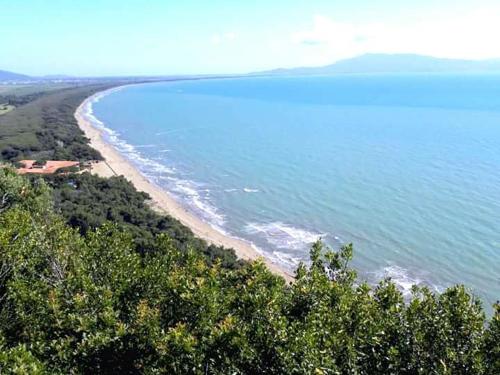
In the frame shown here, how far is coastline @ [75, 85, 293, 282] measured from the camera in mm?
46228

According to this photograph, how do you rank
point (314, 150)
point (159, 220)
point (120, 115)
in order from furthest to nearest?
point (120, 115) < point (314, 150) < point (159, 220)

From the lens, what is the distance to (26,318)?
14.9 metres

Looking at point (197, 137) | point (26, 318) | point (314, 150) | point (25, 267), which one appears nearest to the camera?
point (26, 318)

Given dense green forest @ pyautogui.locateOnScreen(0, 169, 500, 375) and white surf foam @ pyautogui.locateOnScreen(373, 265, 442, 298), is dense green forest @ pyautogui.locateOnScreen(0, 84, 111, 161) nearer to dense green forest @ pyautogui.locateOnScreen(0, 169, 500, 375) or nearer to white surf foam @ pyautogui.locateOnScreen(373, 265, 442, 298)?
white surf foam @ pyautogui.locateOnScreen(373, 265, 442, 298)

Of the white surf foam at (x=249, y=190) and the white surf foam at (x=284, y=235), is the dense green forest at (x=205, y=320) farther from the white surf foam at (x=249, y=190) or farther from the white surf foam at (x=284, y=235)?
the white surf foam at (x=249, y=190)

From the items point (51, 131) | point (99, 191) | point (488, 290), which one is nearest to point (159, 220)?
point (99, 191)

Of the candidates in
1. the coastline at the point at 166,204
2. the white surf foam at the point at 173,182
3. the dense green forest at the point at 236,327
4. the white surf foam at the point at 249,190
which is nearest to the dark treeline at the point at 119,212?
the coastline at the point at 166,204

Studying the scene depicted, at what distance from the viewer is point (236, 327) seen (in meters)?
11.9

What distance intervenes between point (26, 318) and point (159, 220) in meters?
35.2

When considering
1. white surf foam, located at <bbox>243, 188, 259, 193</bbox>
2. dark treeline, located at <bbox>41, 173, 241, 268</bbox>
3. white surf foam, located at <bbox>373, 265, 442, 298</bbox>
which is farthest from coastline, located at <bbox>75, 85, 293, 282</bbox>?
white surf foam, located at <bbox>243, 188, 259, 193</bbox>

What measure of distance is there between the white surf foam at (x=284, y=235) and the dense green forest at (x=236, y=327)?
30.8 metres

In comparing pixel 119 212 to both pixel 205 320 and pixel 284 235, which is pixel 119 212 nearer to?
pixel 284 235

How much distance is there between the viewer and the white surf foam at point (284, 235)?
48.0 m

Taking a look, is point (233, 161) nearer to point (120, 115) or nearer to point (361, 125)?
point (361, 125)
